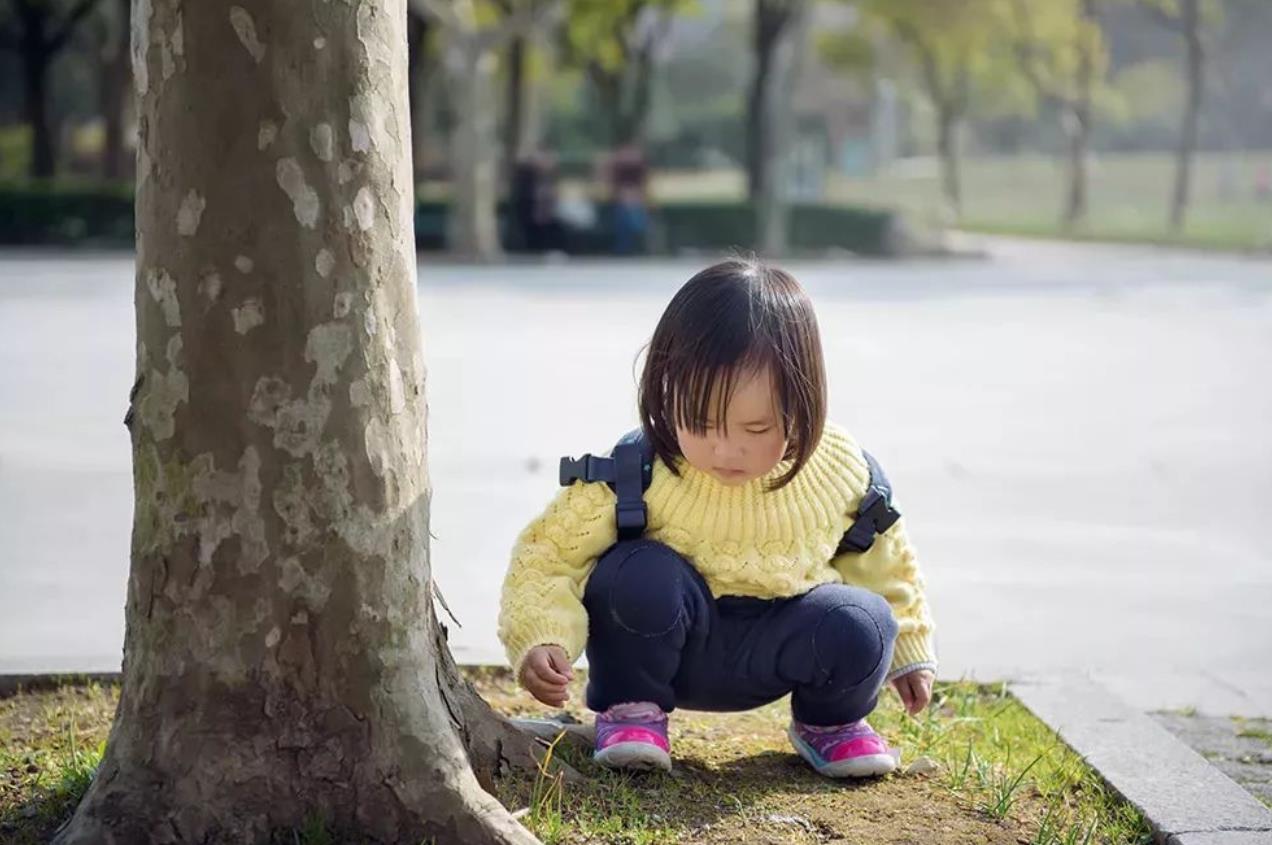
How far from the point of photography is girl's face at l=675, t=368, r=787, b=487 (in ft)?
10.0

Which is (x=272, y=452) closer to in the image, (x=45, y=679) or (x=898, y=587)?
(x=898, y=587)

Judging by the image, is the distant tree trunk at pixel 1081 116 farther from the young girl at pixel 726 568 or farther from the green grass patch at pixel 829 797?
the young girl at pixel 726 568

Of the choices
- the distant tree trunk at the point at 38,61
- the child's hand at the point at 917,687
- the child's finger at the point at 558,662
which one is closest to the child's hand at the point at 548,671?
the child's finger at the point at 558,662

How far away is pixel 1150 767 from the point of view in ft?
11.5

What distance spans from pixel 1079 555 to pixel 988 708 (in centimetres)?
216

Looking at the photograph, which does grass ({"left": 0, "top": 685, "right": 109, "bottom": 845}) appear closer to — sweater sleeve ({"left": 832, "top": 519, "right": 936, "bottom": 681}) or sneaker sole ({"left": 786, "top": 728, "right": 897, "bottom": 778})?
sneaker sole ({"left": 786, "top": 728, "right": 897, "bottom": 778})

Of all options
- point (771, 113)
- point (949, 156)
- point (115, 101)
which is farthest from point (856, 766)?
point (949, 156)

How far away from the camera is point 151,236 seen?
2660 millimetres

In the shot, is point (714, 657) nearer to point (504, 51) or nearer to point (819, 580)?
point (819, 580)

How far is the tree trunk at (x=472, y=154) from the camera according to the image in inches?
909

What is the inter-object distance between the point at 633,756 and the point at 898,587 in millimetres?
587

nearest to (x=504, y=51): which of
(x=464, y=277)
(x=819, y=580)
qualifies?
(x=464, y=277)

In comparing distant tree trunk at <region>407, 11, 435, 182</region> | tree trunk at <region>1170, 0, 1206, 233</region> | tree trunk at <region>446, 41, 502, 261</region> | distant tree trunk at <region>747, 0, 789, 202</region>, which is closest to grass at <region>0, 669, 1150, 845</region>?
tree trunk at <region>446, 41, 502, 261</region>

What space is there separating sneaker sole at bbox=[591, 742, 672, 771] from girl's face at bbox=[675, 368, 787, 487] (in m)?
0.49
